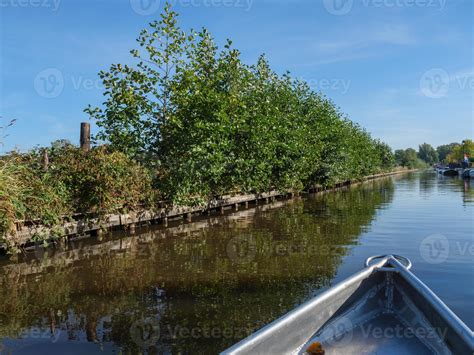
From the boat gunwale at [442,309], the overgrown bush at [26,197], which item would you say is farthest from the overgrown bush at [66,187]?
the boat gunwale at [442,309]

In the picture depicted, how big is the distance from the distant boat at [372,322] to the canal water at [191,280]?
4.06 feet

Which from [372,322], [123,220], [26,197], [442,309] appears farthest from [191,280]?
[123,220]

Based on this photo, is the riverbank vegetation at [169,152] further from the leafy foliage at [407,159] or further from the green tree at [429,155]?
the green tree at [429,155]

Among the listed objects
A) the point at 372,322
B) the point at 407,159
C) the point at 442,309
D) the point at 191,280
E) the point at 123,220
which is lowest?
the point at 191,280

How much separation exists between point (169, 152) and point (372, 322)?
13.7 m

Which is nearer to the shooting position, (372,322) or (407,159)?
(372,322)

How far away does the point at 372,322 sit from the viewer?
185 inches

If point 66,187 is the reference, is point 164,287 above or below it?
below

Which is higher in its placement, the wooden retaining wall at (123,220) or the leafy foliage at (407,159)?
the leafy foliage at (407,159)

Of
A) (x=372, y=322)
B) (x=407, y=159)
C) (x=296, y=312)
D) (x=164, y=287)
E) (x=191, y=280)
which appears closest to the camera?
(x=296, y=312)

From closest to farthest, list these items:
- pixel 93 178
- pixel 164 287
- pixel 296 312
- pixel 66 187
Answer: pixel 296 312 → pixel 164 287 → pixel 66 187 → pixel 93 178

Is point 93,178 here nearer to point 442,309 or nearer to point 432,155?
point 442,309

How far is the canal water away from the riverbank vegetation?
1385 mm

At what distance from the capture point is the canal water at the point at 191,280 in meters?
5.30
